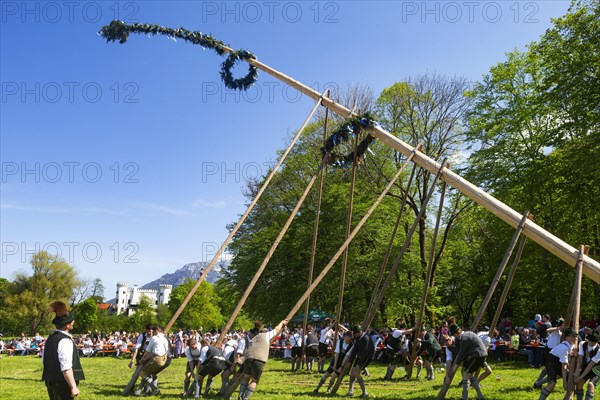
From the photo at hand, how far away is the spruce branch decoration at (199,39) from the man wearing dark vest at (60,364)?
9227mm

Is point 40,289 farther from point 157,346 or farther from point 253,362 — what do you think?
point 253,362

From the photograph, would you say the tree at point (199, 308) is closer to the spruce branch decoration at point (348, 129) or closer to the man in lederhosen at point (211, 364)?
the man in lederhosen at point (211, 364)

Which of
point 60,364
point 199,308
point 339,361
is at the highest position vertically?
point 60,364

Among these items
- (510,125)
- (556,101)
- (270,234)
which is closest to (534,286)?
(510,125)

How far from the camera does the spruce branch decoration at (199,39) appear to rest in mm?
14141

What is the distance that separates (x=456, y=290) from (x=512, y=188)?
20.2 meters

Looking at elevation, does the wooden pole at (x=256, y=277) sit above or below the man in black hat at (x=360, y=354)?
above

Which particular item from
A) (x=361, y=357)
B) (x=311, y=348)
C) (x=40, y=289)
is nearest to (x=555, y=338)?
(x=361, y=357)

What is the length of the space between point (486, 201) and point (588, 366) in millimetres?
3631

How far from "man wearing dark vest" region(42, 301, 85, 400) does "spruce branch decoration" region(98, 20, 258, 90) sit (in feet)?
30.3

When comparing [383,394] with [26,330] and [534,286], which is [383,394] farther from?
[26,330]

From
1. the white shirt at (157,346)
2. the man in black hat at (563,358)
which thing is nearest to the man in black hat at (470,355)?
the man in black hat at (563,358)

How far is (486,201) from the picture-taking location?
432 inches

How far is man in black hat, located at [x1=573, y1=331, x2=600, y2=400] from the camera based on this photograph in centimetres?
978
